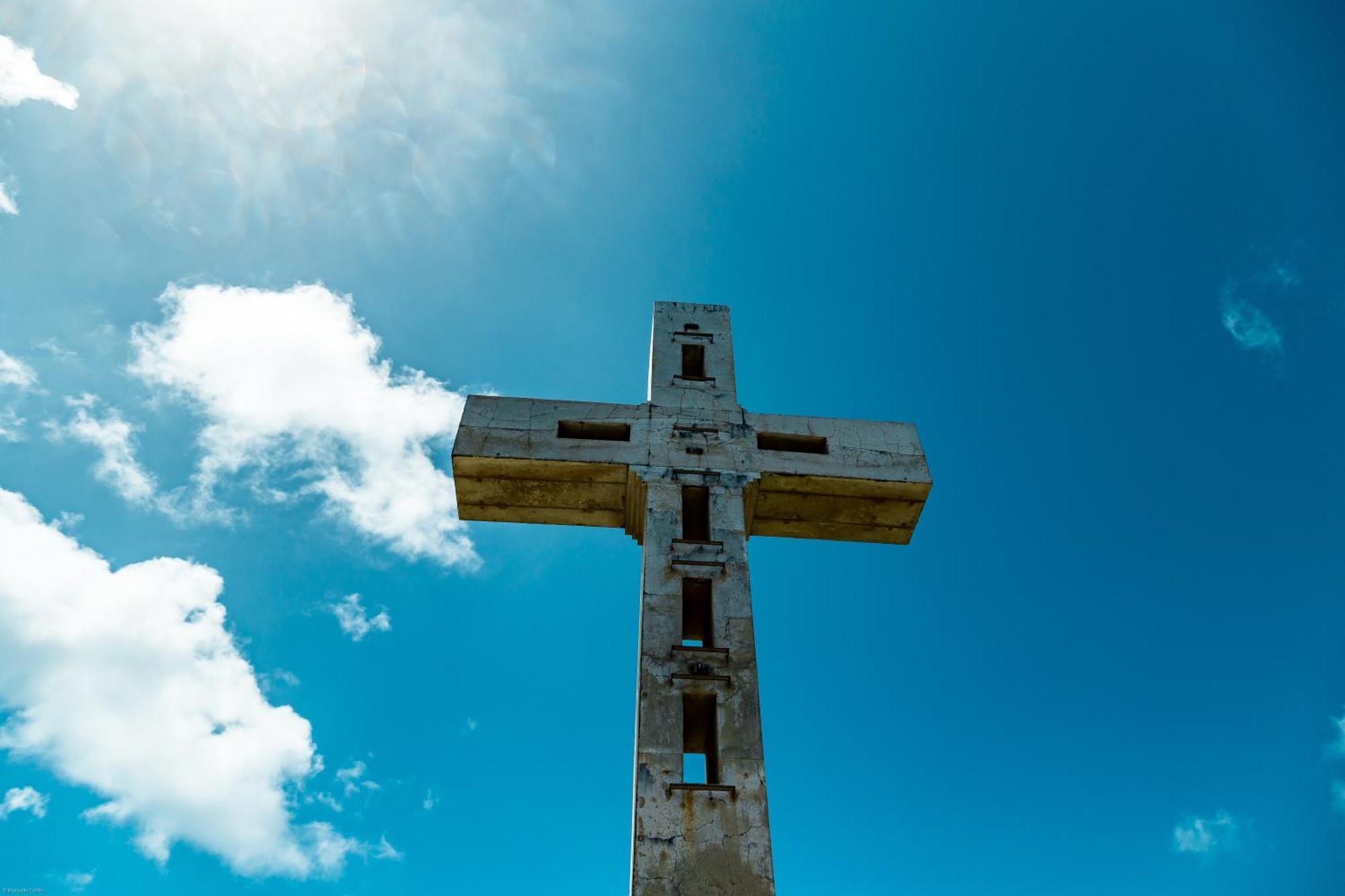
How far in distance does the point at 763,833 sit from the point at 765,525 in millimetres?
4008

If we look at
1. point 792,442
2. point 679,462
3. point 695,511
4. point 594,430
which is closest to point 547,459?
point 594,430

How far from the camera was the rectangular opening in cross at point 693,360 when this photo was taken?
11.5 metres

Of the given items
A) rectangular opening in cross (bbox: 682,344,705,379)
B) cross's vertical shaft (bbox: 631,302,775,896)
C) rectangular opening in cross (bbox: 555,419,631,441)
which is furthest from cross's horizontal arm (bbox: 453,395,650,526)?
rectangular opening in cross (bbox: 682,344,705,379)

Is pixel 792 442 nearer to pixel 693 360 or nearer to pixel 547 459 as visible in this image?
pixel 693 360

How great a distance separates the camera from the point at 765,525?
11.0m

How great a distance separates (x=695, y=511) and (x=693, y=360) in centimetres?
221

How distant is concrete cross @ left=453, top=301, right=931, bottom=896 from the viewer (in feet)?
27.6

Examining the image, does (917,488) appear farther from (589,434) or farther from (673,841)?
(673,841)

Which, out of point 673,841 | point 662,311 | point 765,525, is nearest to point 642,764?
point 673,841

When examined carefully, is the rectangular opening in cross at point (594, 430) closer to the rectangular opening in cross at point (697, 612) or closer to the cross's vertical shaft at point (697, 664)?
the cross's vertical shaft at point (697, 664)

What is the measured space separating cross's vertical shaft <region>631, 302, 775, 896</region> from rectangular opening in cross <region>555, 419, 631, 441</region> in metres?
0.53

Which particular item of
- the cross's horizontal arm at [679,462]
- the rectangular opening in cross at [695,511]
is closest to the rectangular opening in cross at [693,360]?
the cross's horizontal arm at [679,462]

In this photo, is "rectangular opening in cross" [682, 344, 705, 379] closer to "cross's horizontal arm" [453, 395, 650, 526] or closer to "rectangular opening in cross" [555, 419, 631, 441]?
"cross's horizontal arm" [453, 395, 650, 526]

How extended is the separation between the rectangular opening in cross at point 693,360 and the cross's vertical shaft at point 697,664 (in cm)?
2
